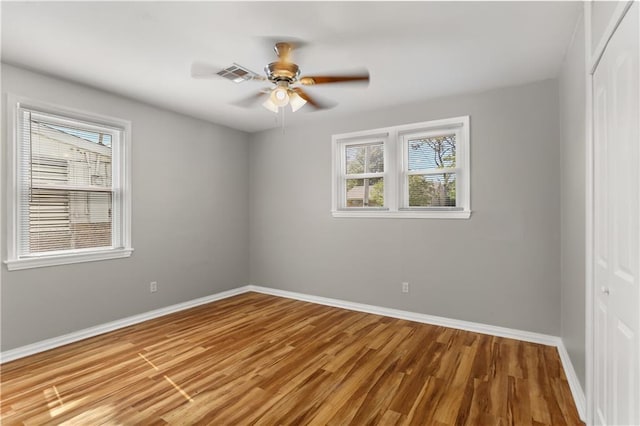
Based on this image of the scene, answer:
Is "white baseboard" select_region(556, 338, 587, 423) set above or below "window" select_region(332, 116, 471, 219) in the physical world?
below

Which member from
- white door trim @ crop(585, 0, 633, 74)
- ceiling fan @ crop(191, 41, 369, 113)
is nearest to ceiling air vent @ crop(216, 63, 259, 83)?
ceiling fan @ crop(191, 41, 369, 113)

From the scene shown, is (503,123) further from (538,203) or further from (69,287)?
(69,287)

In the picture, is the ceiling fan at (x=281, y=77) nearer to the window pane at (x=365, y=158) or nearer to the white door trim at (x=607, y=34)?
the white door trim at (x=607, y=34)

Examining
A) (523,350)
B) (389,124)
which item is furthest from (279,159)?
(523,350)

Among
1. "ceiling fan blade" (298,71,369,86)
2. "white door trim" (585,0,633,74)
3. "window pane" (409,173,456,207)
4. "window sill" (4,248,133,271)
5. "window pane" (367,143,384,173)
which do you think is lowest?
"window sill" (4,248,133,271)

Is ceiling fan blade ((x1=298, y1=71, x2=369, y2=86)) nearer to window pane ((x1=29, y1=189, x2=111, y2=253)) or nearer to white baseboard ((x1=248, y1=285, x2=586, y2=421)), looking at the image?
white baseboard ((x1=248, y1=285, x2=586, y2=421))

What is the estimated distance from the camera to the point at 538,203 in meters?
3.14

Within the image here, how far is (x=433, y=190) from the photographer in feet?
12.4

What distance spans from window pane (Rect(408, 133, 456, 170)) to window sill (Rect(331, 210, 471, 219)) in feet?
1.80

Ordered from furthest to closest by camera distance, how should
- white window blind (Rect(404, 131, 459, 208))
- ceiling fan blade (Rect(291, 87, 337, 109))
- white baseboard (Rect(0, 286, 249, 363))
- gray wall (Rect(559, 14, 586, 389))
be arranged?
white window blind (Rect(404, 131, 459, 208)) → white baseboard (Rect(0, 286, 249, 363)) → ceiling fan blade (Rect(291, 87, 337, 109)) → gray wall (Rect(559, 14, 586, 389))

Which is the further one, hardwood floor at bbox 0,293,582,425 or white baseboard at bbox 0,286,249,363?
white baseboard at bbox 0,286,249,363

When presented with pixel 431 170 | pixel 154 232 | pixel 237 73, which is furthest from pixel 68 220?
pixel 431 170

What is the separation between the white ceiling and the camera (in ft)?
6.67

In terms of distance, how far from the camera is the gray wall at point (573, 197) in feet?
6.88
